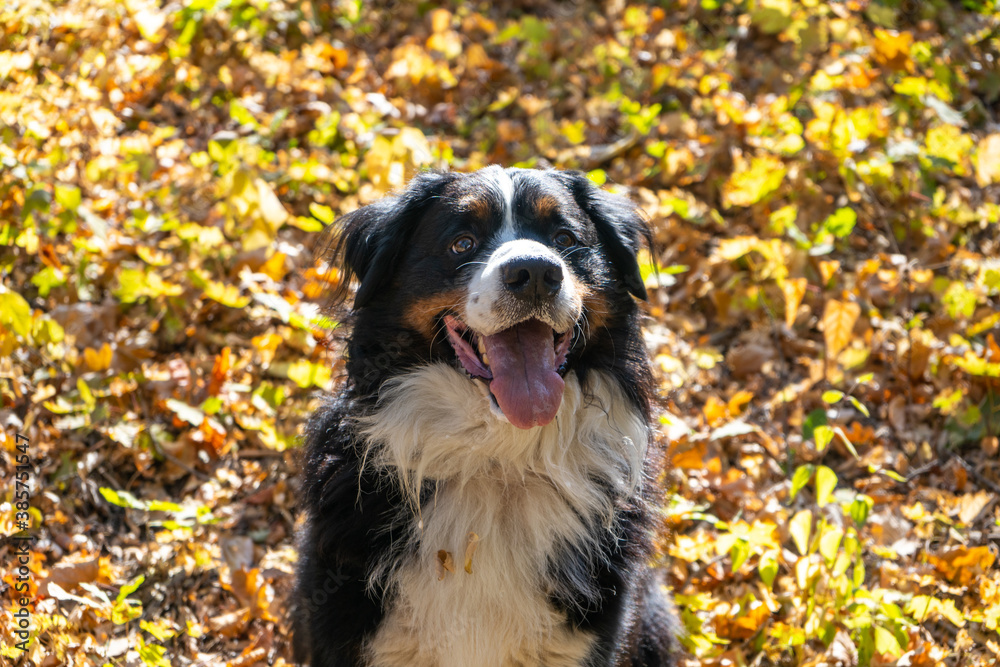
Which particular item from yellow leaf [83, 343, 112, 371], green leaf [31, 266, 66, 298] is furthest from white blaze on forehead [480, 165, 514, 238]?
green leaf [31, 266, 66, 298]

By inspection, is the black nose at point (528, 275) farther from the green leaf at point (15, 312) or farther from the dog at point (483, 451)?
the green leaf at point (15, 312)

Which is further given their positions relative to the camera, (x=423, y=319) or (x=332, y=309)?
(x=332, y=309)

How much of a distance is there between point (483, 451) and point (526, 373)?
12.3 inches

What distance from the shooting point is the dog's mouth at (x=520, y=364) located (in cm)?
254

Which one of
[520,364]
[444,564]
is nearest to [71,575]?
[444,564]

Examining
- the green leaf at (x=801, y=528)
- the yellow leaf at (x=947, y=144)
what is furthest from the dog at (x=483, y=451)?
the yellow leaf at (x=947, y=144)

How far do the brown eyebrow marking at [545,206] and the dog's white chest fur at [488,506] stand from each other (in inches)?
24.1

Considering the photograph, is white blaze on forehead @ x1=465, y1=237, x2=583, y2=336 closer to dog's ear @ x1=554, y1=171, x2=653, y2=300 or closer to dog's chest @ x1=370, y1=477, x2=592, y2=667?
dog's ear @ x1=554, y1=171, x2=653, y2=300

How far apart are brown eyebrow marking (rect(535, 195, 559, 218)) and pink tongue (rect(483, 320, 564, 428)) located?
442 millimetres

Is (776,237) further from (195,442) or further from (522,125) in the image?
(195,442)

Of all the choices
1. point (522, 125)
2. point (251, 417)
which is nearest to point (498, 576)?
point (251, 417)

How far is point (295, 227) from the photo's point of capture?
5223 millimetres

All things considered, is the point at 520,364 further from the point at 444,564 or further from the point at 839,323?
the point at 839,323

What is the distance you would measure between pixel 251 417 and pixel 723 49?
15.7 ft
